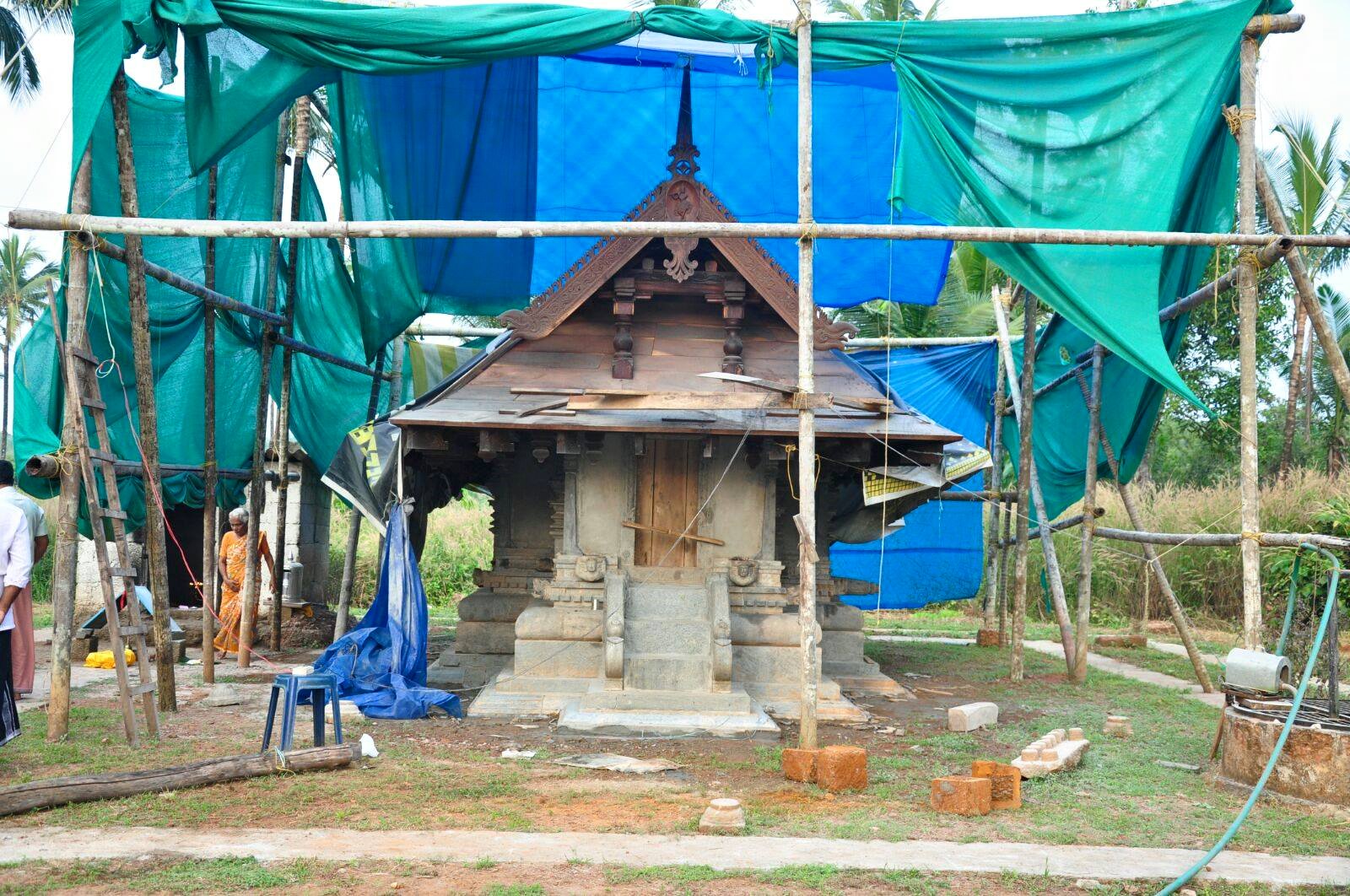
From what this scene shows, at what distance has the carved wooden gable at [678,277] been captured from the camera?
10719mm

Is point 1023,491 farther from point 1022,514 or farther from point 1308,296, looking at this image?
point 1308,296

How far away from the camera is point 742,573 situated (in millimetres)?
10828

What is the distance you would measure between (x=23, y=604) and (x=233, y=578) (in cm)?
622

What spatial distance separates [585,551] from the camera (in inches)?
430

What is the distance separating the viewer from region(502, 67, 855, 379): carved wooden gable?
10.7 m

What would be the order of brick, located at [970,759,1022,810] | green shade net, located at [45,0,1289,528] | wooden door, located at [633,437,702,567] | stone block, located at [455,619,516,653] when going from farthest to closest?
stone block, located at [455,619,516,653]
wooden door, located at [633,437,702,567]
green shade net, located at [45,0,1289,528]
brick, located at [970,759,1022,810]

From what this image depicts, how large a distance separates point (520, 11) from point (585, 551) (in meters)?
5.20

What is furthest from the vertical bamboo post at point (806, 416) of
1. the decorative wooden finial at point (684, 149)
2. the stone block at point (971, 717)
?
the decorative wooden finial at point (684, 149)

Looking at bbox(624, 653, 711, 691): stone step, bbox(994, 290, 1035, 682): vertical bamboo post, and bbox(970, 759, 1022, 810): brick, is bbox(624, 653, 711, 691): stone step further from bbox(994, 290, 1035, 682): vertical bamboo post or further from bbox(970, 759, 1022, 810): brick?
bbox(994, 290, 1035, 682): vertical bamboo post

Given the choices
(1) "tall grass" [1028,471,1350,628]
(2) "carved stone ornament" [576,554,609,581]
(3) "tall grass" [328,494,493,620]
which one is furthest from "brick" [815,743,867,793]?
(3) "tall grass" [328,494,493,620]

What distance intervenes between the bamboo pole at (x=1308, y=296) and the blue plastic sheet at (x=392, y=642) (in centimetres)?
746

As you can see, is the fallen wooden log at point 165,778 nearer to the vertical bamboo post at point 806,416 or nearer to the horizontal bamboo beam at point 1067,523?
the vertical bamboo post at point 806,416

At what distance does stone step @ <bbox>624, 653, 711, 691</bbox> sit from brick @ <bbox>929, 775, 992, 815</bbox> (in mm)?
3518

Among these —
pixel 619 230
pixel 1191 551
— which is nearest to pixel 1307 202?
pixel 1191 551
